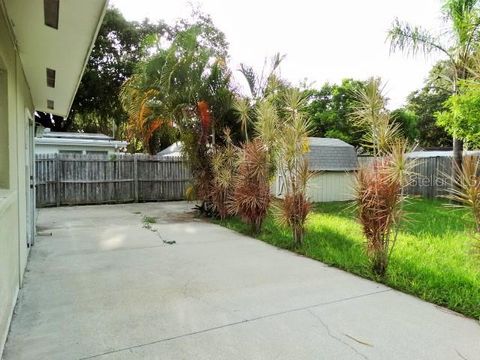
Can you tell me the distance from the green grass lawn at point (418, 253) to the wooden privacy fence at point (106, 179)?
574 cm

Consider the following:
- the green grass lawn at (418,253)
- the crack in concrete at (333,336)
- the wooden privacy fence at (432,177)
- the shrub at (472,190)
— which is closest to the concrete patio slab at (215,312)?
the crack in concrete at (333,336)

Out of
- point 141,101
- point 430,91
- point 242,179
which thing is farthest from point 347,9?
point 430,91

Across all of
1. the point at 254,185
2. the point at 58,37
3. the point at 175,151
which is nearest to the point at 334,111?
the point at 175,151

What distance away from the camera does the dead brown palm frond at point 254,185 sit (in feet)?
23.9

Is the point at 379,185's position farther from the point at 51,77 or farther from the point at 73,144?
the point at 73,144

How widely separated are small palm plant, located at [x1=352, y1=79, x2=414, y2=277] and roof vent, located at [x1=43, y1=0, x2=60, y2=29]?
353cm

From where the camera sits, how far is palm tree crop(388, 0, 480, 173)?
399 inches

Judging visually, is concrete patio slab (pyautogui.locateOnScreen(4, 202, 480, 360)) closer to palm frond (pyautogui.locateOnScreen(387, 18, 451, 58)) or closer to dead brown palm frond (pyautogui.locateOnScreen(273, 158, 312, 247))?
dead brown palm frond (pyautogui.locateOnScreen(273, 158, 312, 247))

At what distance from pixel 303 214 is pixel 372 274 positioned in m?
1.90

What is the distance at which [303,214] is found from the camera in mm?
6492

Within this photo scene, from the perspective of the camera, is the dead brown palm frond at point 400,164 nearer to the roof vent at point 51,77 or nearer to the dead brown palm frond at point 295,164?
the dead brown palm frond at point 295,164

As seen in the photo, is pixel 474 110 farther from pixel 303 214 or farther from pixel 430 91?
pixel 430 91

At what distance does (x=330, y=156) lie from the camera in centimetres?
1412

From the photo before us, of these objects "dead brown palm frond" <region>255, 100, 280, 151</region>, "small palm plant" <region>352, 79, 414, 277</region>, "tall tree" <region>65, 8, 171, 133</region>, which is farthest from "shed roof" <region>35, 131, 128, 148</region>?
"small palm plant" <region>352, 79, 414, 277</region>
